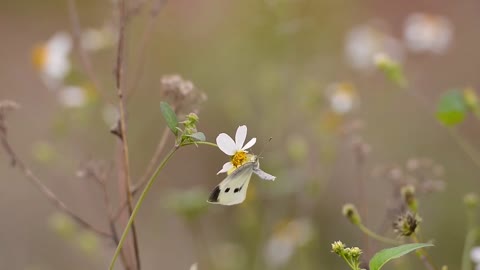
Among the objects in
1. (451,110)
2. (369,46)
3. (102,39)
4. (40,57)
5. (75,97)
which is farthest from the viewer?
(369,46)

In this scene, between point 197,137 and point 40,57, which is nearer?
point 197,137

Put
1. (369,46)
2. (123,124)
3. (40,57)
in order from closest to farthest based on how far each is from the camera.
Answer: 1. (123,124)
2. (40,57)
3. (369,46)

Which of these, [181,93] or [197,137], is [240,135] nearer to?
[197,137]

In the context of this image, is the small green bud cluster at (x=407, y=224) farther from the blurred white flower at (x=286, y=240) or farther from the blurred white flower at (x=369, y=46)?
the blurred white flower at (x=369, y=46)

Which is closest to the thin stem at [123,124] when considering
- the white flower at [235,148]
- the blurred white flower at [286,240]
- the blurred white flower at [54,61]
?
the white flower at [235,148]

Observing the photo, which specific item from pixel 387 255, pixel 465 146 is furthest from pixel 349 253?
A: pixel 465 146

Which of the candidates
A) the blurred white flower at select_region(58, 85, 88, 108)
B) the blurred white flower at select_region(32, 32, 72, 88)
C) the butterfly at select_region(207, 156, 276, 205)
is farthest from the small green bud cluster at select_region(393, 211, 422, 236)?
the blurred white flower at select_region(32, 32, 72, 88)

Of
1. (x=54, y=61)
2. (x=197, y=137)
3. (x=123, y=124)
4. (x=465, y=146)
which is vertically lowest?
(x=197, y=137)
